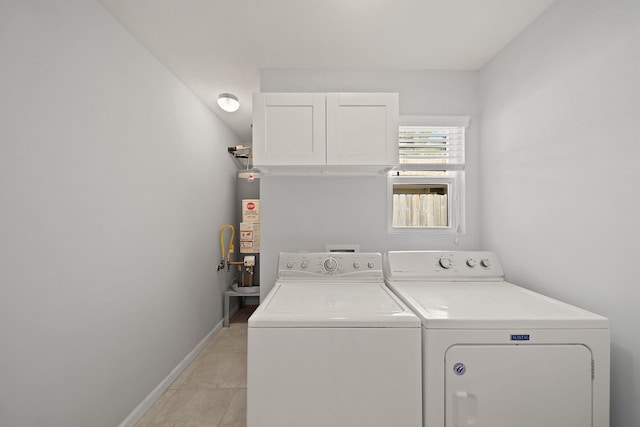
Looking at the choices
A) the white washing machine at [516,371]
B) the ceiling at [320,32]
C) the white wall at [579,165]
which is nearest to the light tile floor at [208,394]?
the white washing machine at [516,371]

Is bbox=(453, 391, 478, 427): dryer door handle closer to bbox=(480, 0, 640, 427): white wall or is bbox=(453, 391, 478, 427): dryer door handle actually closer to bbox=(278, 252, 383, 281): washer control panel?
bbox=(480, 0, 640, 427): white wall

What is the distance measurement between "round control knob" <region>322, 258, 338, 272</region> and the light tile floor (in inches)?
45.3

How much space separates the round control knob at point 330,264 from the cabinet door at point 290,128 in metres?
0.68

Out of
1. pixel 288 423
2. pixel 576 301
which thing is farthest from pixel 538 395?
pixel 288 423

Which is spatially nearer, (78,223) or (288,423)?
(288,423)

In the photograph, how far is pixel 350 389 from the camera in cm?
116

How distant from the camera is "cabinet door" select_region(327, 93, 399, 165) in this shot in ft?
6.08

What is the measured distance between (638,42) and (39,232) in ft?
9.02

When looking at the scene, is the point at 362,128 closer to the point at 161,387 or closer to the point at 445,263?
the point at 445,263

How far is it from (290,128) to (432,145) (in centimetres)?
126

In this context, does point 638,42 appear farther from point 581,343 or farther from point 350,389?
point 350,389

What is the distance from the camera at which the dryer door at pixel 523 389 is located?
115 cm

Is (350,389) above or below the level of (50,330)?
below

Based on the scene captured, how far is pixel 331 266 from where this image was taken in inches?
75.5
